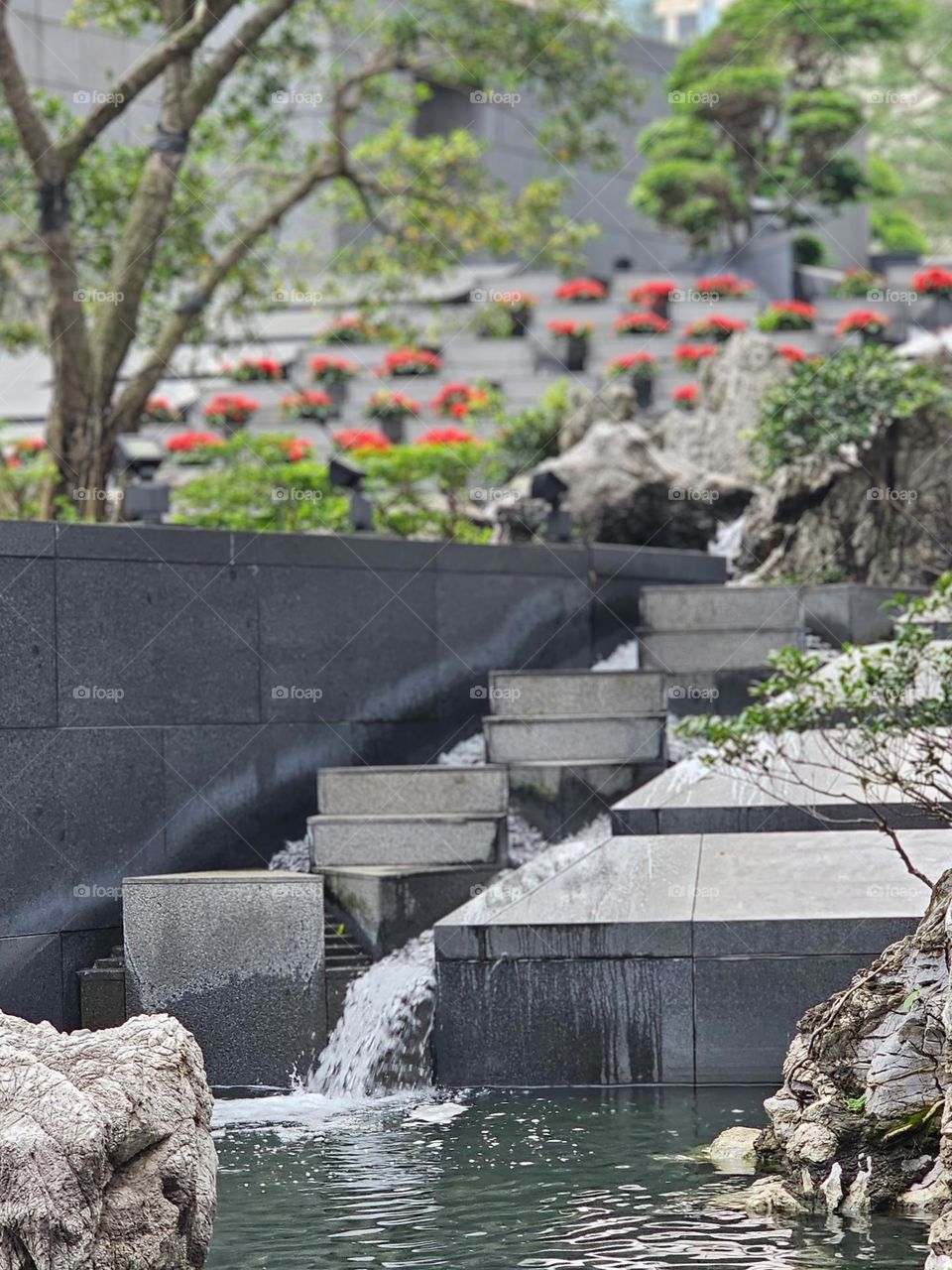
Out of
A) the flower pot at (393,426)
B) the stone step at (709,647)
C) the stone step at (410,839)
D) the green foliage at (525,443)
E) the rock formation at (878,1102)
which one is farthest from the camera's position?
the flower pot at (393,426)

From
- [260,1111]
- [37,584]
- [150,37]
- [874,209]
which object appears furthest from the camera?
[874,209]

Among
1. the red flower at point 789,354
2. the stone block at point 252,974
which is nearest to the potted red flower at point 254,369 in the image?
the red flower at point 789,354

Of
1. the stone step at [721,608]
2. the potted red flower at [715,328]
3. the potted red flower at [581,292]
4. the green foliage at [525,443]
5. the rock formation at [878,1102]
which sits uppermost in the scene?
the potted red flower at [581,292]

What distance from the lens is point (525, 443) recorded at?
21.9 m

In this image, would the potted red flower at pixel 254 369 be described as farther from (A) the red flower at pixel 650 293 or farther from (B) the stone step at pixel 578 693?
(B) the stone step at pixel 578 693

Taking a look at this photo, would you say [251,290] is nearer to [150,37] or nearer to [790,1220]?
[790,1220]

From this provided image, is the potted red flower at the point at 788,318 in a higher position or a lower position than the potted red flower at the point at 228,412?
higher

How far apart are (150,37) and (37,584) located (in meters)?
24.4

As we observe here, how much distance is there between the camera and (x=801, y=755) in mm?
11008

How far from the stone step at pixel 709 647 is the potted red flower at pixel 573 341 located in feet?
42.4

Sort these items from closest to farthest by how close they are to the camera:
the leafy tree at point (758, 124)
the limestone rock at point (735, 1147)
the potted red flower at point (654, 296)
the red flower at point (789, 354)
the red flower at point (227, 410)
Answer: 1. the limestone rock at point (735, 1147)
2. the red flower at point (227, 410)
3. the red flower at point (789, 354)
4. the potted red flower at point (654, 296)
5. the leafy tree at point (758, 124)

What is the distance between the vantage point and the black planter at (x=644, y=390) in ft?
84.7

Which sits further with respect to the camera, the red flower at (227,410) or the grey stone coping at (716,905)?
the red flower at (227,410)

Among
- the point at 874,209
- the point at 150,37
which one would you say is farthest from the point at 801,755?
the point at 874,209
